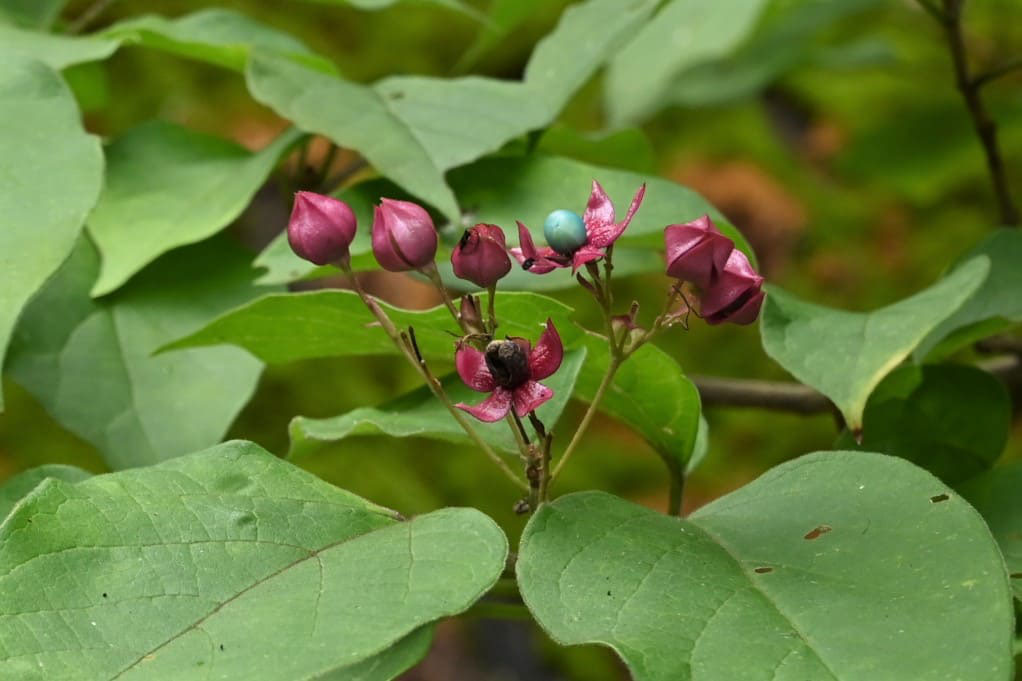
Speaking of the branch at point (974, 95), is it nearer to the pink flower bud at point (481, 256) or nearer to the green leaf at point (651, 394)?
the green leaf at point (651, 394)

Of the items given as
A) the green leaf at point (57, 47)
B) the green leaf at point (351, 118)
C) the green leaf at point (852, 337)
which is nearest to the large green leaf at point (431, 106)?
the green leaf at point (351, 118)

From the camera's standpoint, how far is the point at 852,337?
72 cm

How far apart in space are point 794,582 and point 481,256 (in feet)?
0.64

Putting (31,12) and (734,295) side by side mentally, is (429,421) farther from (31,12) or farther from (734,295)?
(31,12)

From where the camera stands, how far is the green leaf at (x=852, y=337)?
2.22ft

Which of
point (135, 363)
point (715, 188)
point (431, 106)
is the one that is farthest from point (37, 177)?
point (715, 188)

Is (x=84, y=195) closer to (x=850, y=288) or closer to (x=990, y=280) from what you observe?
(x=990, y=280)

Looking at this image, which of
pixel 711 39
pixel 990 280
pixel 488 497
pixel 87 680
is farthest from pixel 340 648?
pixel 488 497

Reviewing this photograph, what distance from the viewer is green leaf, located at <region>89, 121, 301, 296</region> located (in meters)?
0.86

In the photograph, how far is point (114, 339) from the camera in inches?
33.5

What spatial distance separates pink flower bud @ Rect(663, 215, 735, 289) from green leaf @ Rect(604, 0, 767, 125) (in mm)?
687

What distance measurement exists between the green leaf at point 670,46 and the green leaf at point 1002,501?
56 centimetres

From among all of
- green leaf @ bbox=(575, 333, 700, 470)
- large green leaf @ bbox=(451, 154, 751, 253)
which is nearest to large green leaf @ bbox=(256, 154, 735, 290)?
large green leaf @ bbox=(451, 154, 751, 253)

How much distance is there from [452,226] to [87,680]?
0.45 metres
